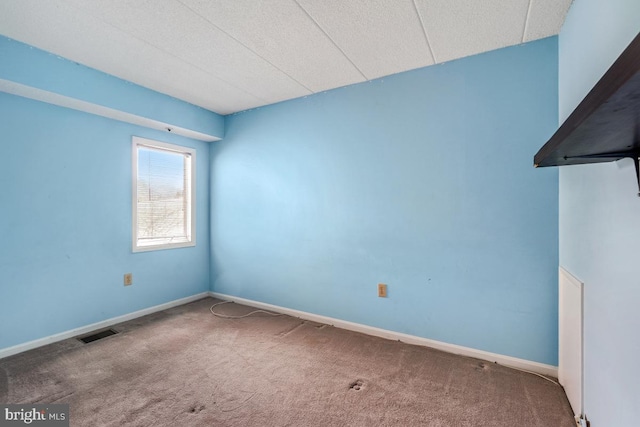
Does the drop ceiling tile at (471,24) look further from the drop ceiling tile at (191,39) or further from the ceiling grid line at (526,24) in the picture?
the drop ceiling tile at (191,39)

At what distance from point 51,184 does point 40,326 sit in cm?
126

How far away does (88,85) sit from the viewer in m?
2.56

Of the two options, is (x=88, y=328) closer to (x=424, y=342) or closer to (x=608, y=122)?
(x=424, y=342)

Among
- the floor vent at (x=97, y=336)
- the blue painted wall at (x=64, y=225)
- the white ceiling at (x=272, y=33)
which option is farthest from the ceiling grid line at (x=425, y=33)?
the floor vent at (x=97, y=336)

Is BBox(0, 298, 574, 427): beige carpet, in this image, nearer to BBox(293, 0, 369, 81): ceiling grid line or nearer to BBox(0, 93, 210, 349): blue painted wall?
BBox(0, 93, 210, 349): blue painted wall

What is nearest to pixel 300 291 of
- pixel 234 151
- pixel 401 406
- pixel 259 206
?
pixel 259 206

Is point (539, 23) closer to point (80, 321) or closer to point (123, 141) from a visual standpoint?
point (123, 141)

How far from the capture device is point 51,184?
2590 mm

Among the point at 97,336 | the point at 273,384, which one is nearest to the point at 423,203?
the point at 273,384

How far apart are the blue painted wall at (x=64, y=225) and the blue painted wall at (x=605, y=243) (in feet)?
12.5

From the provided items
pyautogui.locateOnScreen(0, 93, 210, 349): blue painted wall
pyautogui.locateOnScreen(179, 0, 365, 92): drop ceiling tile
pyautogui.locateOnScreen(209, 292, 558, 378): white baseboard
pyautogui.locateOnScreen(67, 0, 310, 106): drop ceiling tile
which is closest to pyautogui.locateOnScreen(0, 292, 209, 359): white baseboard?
pyautogui.locateOnScreen(0, 93, 210, 349): blue painted wall

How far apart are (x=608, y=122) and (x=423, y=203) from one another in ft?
5.89

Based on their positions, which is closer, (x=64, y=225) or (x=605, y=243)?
(x=605, y=243)

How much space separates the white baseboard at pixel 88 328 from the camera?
93.7 inches
